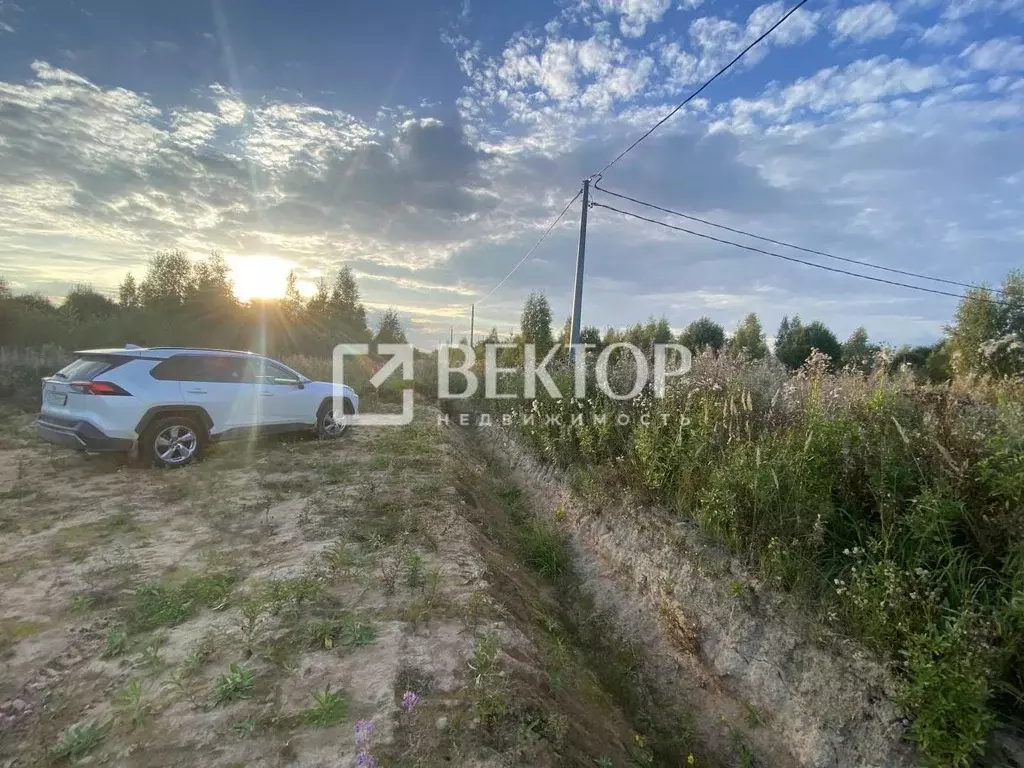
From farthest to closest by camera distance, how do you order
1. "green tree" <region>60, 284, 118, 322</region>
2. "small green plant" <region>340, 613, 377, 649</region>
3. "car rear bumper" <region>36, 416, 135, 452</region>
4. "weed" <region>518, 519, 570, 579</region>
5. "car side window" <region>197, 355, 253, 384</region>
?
"green tree" <region>60, 284, 118, 322</region> → "car side window" <region>197, 355, 253, 384</region> → "car rear bumper" <region>36, 416, 135, 452</region> → "weed" <region>518, 519, 570, 579</region> → "small green plant" <region>340, 613, 377, 649</region>

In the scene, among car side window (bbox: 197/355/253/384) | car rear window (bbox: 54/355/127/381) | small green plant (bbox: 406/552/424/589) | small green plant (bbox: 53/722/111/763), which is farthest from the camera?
car side window (bbox: 197/355/253/384)

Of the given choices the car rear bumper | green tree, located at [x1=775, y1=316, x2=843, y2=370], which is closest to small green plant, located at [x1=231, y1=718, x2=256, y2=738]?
the car rear bumper

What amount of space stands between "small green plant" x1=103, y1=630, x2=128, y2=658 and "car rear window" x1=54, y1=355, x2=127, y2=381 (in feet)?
15.0

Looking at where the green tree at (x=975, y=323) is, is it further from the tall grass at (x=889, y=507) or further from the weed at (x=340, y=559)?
the weed at (x=340, y=559)

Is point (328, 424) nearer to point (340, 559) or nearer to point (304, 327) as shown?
point (340, 559)

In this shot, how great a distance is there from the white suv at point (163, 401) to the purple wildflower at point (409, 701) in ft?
19.9

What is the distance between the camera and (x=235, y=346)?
29.8m

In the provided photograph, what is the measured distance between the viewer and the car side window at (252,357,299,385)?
8250 mm

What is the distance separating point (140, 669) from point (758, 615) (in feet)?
13.7

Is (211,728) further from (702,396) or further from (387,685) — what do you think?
(702,396)

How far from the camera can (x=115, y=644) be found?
3.01 metres

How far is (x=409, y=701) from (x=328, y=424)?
7.97 meters

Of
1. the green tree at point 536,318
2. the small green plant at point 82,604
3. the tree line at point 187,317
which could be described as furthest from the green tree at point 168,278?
the small green plant at point 82,604

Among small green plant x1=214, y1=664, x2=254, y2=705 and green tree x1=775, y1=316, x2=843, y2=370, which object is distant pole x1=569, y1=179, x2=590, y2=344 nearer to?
small green plant x1=214, y1=664, x2=254, y2=705
